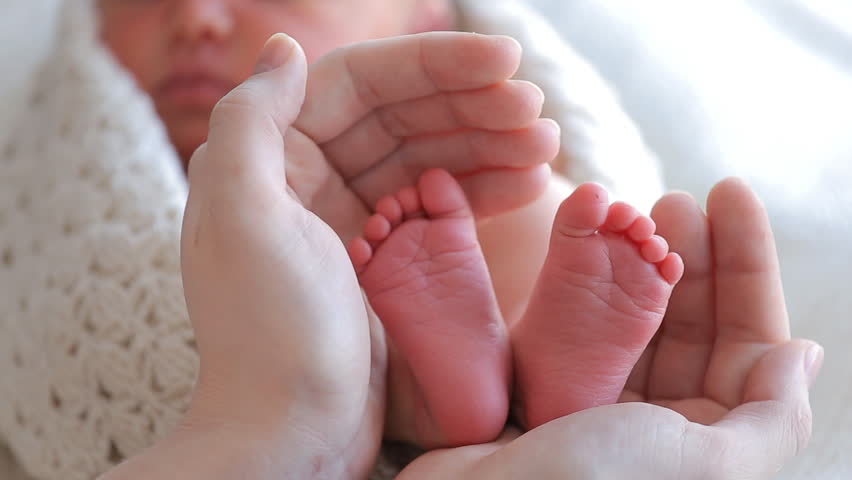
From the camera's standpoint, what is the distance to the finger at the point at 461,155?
2.35 feet

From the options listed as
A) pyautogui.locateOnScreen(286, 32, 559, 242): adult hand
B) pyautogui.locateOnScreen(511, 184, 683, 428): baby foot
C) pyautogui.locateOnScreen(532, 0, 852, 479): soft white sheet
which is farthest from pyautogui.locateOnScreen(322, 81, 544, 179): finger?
pyautogui.locateOnScreen(532, 0, 852, 479): soft white sheet

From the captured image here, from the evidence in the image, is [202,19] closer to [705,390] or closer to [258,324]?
[258,324]

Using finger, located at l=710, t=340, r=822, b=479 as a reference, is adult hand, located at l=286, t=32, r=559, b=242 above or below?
above

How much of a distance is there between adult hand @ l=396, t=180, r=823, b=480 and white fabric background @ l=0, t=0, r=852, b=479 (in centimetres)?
19

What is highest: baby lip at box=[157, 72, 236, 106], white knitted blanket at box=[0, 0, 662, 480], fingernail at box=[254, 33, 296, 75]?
fingernail at box=[254, 33, 296, 75]

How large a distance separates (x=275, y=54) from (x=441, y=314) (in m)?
0.24

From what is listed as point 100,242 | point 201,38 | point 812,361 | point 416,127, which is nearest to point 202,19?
point 201,38

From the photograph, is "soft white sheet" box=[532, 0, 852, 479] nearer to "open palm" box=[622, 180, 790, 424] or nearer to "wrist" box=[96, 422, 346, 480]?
"open palm" box=[622, 180, 790, 424]

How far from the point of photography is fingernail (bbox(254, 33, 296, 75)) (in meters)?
0.64

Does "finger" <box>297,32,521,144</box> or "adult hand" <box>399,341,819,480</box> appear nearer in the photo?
"adult hand" <box>399,341,819,480</box>

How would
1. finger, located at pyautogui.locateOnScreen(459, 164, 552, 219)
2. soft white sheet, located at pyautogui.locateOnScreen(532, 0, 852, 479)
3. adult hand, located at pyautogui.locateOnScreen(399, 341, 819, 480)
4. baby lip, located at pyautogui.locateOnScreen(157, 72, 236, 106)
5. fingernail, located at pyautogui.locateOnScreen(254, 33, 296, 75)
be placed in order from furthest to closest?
baby lip, located at pyautogui.locateOnScreen(157, 72, 236, 106) → soft white sheet, located at pyautogui.locateOnScreen(532, 0, 852, 479) → finger, located at pyautogui.locateOnScreen(459, 164, 552, 219) → fingernail, located at pyautogui.locateOnScreen(254, 33, 296, 75) → adult hand, located at pyautogui.locateOnScreen(399, 341, 819, 480)

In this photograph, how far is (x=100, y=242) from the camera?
868 mm

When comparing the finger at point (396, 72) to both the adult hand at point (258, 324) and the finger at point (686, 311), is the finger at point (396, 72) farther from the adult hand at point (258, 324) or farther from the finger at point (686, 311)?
the finger at point (686, 311)

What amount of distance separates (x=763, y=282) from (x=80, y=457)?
630mm
